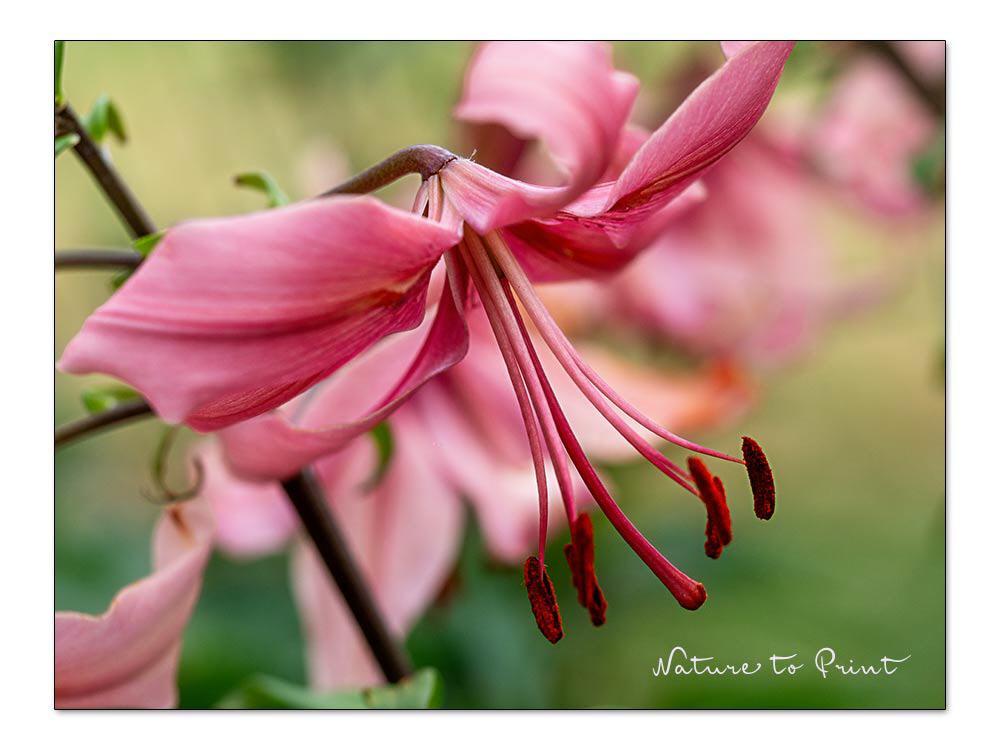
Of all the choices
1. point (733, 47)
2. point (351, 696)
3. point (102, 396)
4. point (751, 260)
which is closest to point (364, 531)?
point (351, 696)

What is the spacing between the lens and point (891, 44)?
2.82 ft

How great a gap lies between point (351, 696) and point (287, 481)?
0.53ft

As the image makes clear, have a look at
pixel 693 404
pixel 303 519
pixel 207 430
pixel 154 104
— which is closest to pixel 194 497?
pixel 303 519

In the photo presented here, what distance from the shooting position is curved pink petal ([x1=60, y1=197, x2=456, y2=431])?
1.15 feet

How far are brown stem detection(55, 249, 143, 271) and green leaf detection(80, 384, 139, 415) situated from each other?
2.5 inches

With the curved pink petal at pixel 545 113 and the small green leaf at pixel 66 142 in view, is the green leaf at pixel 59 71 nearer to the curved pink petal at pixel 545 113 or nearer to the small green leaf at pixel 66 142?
the small green leaf at pixel 66 142

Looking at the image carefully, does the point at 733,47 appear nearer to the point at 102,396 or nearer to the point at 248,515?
the point at 102,396

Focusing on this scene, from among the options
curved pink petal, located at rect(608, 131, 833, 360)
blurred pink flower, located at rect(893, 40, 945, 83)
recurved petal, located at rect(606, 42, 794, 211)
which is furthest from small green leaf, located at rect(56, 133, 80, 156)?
curved pink petal, located at rect(608, 131, 833, 360)

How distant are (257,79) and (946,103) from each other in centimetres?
59

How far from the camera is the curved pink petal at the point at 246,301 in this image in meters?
0.35

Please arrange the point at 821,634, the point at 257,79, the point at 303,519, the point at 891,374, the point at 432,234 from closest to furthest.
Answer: the point at 432,234
the point at 303,519
the point at 821,634
the point at 257,79
the point at 891,374

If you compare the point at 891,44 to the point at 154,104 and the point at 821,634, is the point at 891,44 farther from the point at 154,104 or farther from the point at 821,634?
the point at 154,104

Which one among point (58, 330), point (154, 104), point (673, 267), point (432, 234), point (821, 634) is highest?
point (154, 104)

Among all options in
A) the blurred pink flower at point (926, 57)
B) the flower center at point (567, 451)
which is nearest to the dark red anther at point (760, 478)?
the flower center at point (567, 451)
